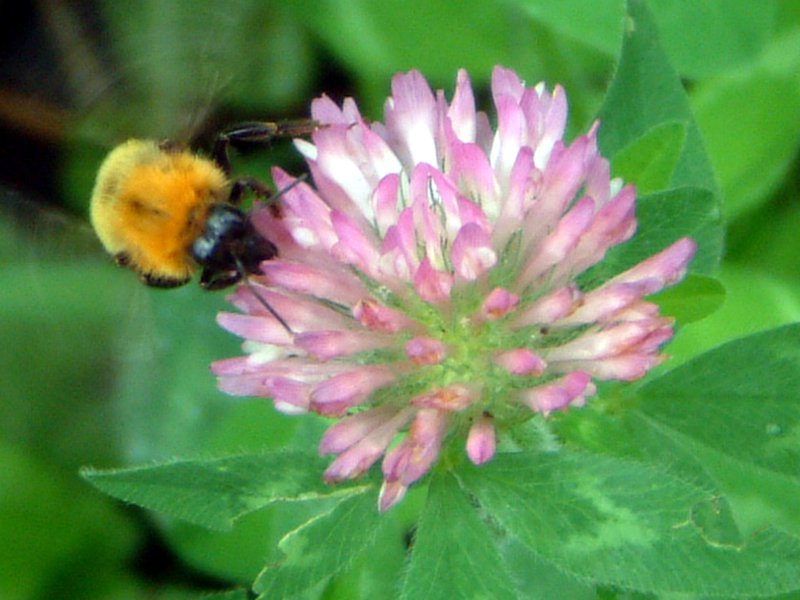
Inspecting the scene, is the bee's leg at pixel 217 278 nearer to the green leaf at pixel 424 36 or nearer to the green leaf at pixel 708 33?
the green leaf at pixel 708 33

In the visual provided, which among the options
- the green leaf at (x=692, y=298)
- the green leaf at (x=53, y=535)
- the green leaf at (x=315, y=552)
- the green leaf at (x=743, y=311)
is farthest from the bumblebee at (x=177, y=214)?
the green leaf at (x=53, y=535)

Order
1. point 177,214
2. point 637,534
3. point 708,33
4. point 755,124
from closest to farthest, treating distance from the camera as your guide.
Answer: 1. point 637,534
2. point 177,214
3. point 708,33
4. point 755,124

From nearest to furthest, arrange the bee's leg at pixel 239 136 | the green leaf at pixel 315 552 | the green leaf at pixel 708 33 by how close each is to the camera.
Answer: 1. the green leaf at pixel 315 552
2. the bee's leg at pixel 239 136
3. the green leaf at pixel 708 33

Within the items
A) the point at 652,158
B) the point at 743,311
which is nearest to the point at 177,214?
the point at 652,158

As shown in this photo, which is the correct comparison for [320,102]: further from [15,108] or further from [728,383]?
[15,108]

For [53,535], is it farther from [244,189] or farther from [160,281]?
[244,189]
